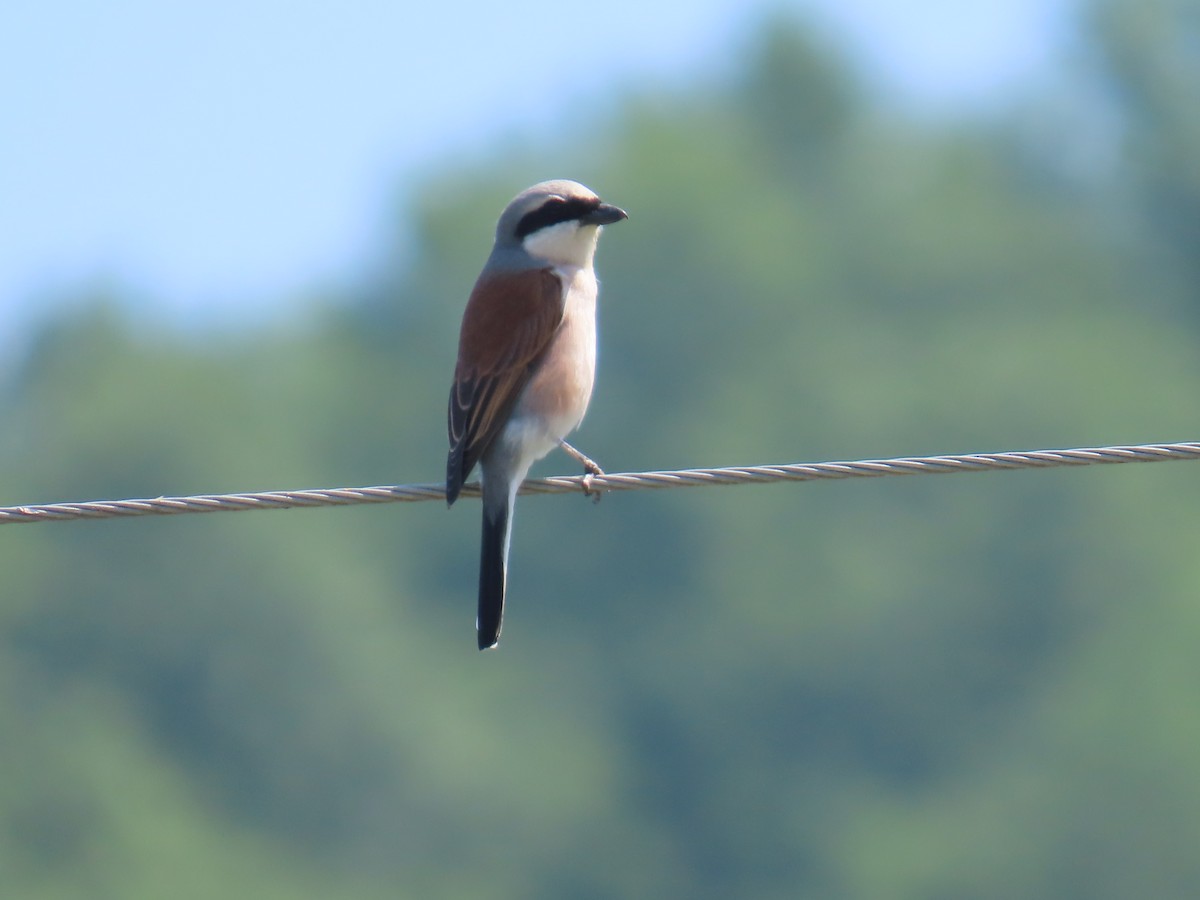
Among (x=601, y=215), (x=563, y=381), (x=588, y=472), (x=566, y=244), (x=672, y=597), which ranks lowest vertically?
(x=672, y=597)

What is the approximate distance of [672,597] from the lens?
148 ft

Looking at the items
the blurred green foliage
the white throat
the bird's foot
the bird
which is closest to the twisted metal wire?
the bird's foot

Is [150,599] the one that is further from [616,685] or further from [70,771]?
[616,685]

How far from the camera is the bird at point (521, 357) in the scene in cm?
607

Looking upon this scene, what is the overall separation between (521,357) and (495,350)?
8cm

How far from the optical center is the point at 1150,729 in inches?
1442

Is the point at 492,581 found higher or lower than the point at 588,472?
lower

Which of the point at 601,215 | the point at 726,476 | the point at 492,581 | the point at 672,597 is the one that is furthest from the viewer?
the point at 672,597

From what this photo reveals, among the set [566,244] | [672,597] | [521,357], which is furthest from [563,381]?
[672,597]

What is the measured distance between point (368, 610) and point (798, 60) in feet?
92.5

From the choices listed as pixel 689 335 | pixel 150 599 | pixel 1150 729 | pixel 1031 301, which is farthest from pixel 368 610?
pixel 1031 301

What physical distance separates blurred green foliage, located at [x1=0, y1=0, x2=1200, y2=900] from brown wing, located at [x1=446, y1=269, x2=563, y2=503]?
29.1 meters

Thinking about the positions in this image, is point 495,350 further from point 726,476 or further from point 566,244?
point 726,476

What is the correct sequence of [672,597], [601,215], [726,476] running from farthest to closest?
[672,597] < [601,215] < [726,476]
